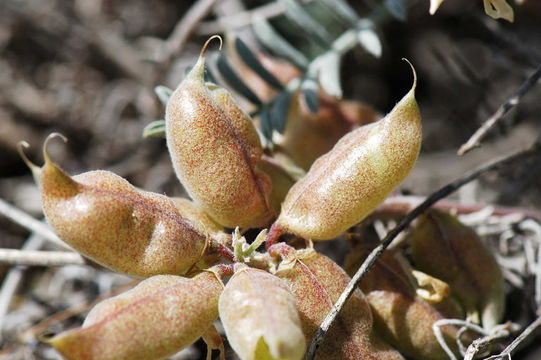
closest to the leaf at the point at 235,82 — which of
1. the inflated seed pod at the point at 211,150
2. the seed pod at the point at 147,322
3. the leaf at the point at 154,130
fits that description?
the leaf at the point at 154,130

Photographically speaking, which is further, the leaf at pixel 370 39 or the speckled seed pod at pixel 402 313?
the leaf at pixel 370 39

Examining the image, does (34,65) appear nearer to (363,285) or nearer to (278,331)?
(363,285)

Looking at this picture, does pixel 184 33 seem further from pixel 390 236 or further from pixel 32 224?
pixel 390 236

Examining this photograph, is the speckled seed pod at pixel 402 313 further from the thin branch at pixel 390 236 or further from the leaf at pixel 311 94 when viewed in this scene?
the leaf at pixel 311 94

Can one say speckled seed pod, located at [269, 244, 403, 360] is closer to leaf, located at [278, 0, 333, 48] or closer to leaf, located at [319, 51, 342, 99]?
leaf, located at [319, 51, 342, 99]

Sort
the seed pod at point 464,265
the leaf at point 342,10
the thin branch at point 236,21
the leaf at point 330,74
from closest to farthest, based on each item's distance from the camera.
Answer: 1. the seed pod at point 464,265
2. the leaf at point 330,74
3. the leaf at point 342,10
4. the thin branch at point 236,21

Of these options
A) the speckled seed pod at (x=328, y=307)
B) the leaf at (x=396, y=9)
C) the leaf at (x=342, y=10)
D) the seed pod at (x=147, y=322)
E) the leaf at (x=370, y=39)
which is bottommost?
the speckled seed pod at (x=328, y=307)
